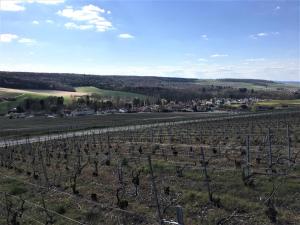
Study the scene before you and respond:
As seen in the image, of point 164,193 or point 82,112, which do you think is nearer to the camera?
point 164,193

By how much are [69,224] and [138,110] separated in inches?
5123

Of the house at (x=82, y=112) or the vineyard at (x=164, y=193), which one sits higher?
the vineyard at (x=164, y=193)

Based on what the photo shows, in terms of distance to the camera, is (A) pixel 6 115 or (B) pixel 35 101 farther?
(B) pixel 35 101

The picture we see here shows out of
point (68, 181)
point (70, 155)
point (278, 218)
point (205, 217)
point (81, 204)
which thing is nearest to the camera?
point (278, 218)

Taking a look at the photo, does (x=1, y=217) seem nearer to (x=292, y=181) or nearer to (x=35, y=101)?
(x=292, y=181)

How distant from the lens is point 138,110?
144625 mm

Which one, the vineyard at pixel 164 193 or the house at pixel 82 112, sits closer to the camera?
the vineyard at pixel 164 193

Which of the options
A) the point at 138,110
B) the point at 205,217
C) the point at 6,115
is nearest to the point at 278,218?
the point at 205,217

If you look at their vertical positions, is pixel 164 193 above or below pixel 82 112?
above

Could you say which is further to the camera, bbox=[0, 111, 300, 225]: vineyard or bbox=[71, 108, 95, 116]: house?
bbox=[71, 108, 95, 116]: house

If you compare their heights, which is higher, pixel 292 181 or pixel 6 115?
pixel 292 181

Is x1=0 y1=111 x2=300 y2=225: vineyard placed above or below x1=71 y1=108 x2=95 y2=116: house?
above

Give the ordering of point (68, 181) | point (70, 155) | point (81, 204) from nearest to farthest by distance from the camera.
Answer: point (81, 204)
point (68, 181)
point (70, 155)

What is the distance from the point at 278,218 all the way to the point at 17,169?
17.6m
